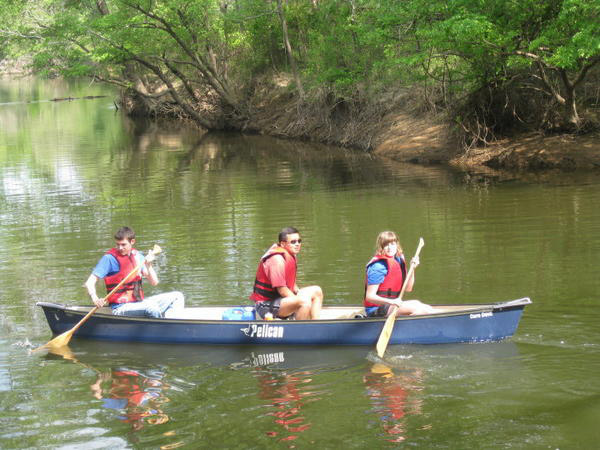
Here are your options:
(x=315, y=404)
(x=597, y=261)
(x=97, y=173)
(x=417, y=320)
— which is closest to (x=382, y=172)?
(x=97, y=173)

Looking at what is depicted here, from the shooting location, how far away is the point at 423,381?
7.72m

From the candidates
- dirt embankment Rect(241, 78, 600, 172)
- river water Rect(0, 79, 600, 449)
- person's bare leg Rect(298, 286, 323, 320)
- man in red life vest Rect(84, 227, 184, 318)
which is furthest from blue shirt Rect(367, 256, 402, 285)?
dirt embankment Rect(241, 78, 600, 172)

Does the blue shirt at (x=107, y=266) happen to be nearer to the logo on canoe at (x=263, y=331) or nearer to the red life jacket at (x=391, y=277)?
the logo on canoe at (x=263, y=331)

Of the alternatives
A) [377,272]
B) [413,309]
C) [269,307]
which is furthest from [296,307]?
[413,309]

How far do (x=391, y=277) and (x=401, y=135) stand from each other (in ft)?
54.7

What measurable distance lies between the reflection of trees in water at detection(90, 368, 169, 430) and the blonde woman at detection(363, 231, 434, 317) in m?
2.33

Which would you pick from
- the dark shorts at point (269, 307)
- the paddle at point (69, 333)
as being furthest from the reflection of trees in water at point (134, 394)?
the dark shorts at point (269, 307)

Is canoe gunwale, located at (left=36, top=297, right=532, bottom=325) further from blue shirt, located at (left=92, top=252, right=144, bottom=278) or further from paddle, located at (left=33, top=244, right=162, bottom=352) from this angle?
blue shirt, located at (left=92, top=252, right=144, bottom=278)

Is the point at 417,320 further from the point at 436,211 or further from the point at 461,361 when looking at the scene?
the point at 436,211

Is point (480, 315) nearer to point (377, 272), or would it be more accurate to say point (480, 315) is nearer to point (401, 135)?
point (377, 272)

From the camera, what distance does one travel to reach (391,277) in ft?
28.0

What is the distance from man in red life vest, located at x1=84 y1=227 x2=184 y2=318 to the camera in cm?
902

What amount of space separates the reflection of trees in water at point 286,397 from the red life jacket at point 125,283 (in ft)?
6.21

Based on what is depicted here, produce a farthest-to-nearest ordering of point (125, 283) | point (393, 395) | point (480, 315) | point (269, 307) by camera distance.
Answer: point (125, 283) < point (269, 307) < point (480, 315) < point (393, 395)
